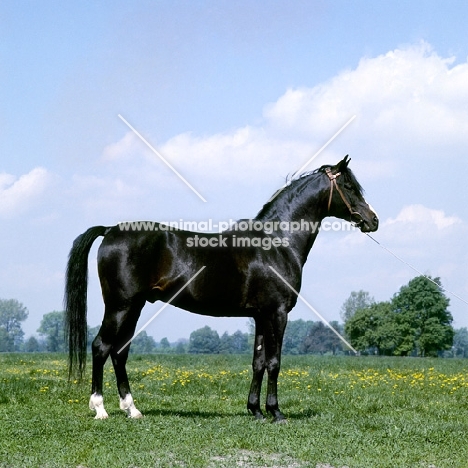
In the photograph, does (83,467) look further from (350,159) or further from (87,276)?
(350,159)

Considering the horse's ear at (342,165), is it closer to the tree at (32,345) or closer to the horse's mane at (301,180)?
the horse's mane at (301,180)

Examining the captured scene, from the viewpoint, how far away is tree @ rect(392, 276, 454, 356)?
69.5m

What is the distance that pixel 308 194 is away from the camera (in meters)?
8.58

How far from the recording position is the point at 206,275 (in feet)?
25.9

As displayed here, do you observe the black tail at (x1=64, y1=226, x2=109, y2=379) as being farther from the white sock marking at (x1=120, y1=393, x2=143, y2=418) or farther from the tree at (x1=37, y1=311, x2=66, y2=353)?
the tree at (x1=37, y1=311, x2=66, y2=353)

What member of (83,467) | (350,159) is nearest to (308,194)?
(350,159)

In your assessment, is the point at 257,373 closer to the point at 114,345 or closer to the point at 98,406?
the point at 114,345

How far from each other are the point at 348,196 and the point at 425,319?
67.2 metres

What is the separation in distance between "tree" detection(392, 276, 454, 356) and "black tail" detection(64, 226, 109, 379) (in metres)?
65.3

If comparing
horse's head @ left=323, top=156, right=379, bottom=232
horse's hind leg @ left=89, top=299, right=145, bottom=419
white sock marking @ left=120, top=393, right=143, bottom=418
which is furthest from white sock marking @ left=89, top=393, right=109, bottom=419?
horse's head @ left=323, top=156, right=379, bottom=232

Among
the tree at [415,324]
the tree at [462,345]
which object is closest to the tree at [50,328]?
the tree at [415,324]

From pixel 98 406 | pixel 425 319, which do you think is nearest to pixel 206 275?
pixel 98 406

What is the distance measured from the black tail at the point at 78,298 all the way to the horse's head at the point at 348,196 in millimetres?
3277

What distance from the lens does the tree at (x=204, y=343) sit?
87938 millimetres
